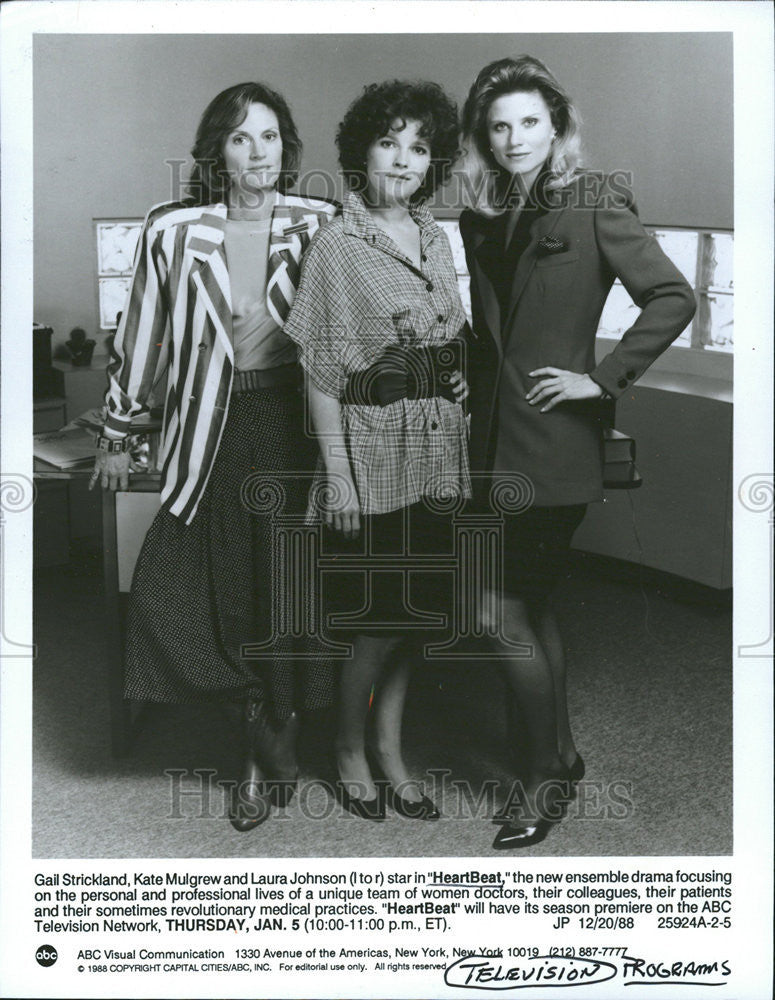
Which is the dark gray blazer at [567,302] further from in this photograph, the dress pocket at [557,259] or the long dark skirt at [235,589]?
the long dark skirt at [235,589]

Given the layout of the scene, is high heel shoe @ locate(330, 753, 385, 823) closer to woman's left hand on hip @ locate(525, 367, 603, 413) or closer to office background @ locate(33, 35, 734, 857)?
office background @ locate(33, 35, 734, 857)

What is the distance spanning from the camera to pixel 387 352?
229cm

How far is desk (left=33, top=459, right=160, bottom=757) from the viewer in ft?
7.89

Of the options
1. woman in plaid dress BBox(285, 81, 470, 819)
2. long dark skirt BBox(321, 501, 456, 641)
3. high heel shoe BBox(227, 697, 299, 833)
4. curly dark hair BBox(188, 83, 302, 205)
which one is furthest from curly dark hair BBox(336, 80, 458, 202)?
high heel shoe BBox(227, 697, 299, 833)

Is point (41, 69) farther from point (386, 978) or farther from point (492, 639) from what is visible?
point (386, 978)

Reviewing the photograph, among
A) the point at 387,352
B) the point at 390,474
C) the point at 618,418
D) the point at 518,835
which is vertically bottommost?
the point at 518,835

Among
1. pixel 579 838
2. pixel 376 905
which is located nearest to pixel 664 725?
pixel 579 838

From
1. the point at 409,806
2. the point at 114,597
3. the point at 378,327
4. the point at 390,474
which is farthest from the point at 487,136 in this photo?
the point at 409,806

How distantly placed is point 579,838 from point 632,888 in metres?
0.15

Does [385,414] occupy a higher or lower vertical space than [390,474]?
higher

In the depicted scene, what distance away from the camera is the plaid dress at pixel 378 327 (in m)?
2.29

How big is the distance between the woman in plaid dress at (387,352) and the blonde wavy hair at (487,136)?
48mm

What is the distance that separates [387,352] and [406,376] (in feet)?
0.21
